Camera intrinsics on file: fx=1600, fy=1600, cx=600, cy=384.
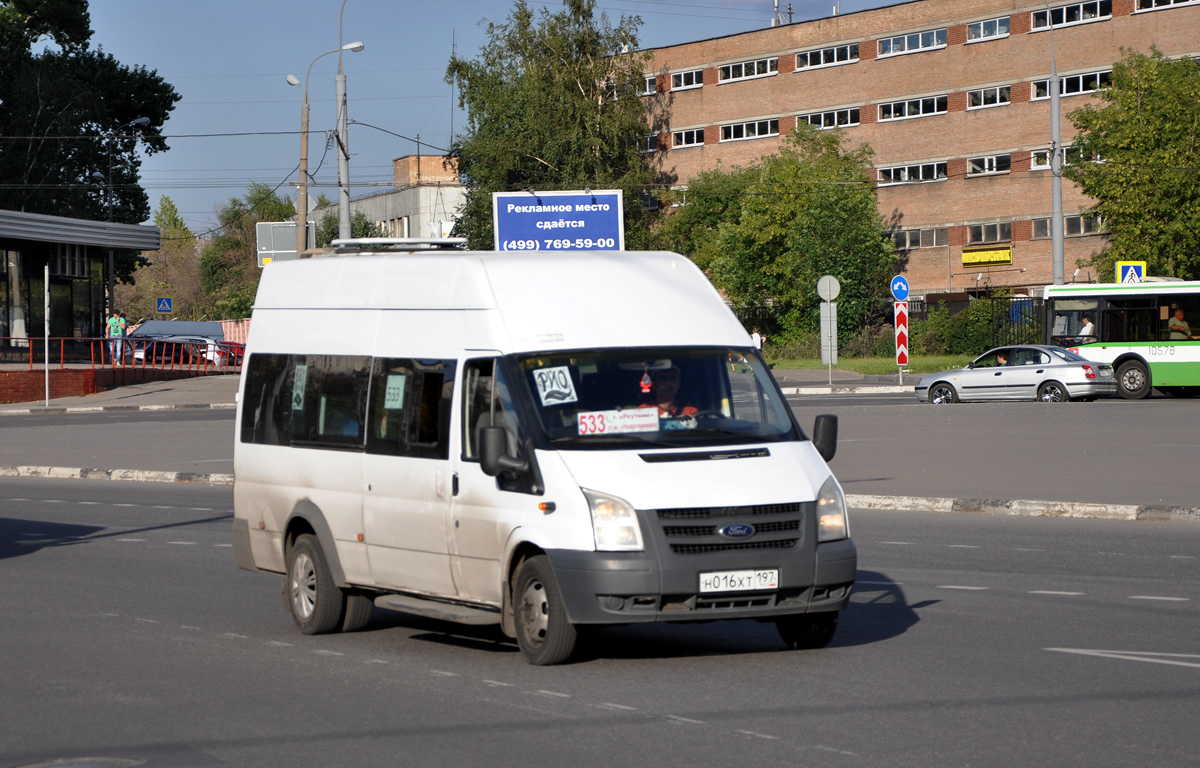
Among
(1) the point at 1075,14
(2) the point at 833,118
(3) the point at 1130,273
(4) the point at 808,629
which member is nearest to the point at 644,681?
(4) the point at 808,629

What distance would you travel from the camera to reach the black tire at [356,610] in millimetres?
9922

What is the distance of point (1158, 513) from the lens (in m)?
15.5

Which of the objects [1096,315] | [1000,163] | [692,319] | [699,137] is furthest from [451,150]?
[692,319]

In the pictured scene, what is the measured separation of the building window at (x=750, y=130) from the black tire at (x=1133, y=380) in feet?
149

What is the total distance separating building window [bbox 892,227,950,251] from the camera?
75000 mm

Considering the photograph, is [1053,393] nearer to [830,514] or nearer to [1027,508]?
[1027,508]

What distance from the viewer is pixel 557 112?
7538 centimetres

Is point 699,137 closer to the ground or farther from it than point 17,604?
farther from it

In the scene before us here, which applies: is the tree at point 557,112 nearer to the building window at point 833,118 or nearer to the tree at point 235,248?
the building window at point 833,118

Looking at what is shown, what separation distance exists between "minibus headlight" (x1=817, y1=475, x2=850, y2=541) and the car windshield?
1.35 feet

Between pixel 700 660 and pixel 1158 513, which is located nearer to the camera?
pixel 700 660

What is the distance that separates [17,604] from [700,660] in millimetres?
5419

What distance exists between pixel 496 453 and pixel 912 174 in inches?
2775

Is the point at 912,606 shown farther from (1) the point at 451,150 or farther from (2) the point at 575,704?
(1) the point at 451,150
